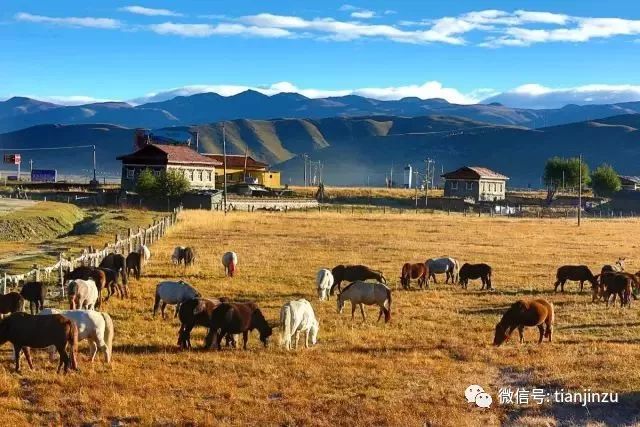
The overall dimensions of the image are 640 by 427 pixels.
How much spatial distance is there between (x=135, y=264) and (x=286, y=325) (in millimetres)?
11993

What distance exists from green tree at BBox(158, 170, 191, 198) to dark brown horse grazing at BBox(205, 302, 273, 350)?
207 ft

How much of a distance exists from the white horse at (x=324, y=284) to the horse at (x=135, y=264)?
7.02m

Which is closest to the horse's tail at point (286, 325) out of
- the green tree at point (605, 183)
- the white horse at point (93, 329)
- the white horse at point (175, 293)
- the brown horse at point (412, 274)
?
Result: the white horse at point (93, 329)

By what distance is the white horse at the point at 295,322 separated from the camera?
1619 cm

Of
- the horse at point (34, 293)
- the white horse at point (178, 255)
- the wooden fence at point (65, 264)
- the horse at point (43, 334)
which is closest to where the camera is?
the horse at point (43, 334)

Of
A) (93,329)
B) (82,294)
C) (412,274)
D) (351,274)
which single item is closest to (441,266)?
(412,274)

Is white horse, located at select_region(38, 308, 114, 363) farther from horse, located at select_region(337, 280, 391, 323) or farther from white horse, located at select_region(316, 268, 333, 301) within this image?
white horse, located at select_region(316, 268, 333, 301)

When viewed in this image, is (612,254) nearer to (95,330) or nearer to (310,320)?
(310,320)

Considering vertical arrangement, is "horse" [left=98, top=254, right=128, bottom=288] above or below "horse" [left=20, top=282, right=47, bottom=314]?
above

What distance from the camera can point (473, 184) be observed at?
112 metres

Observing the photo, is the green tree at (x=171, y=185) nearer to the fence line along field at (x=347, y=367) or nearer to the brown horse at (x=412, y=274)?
the fence line along field at (x=347, y=367)

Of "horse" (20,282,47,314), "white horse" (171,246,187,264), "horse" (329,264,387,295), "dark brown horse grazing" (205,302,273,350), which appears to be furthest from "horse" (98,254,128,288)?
"dark brown horse grazing" (205,302,273,350)

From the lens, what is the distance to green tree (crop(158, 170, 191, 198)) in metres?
77.8

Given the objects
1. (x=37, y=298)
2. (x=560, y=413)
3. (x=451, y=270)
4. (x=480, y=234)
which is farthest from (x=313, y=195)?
(x=560, y=413)
